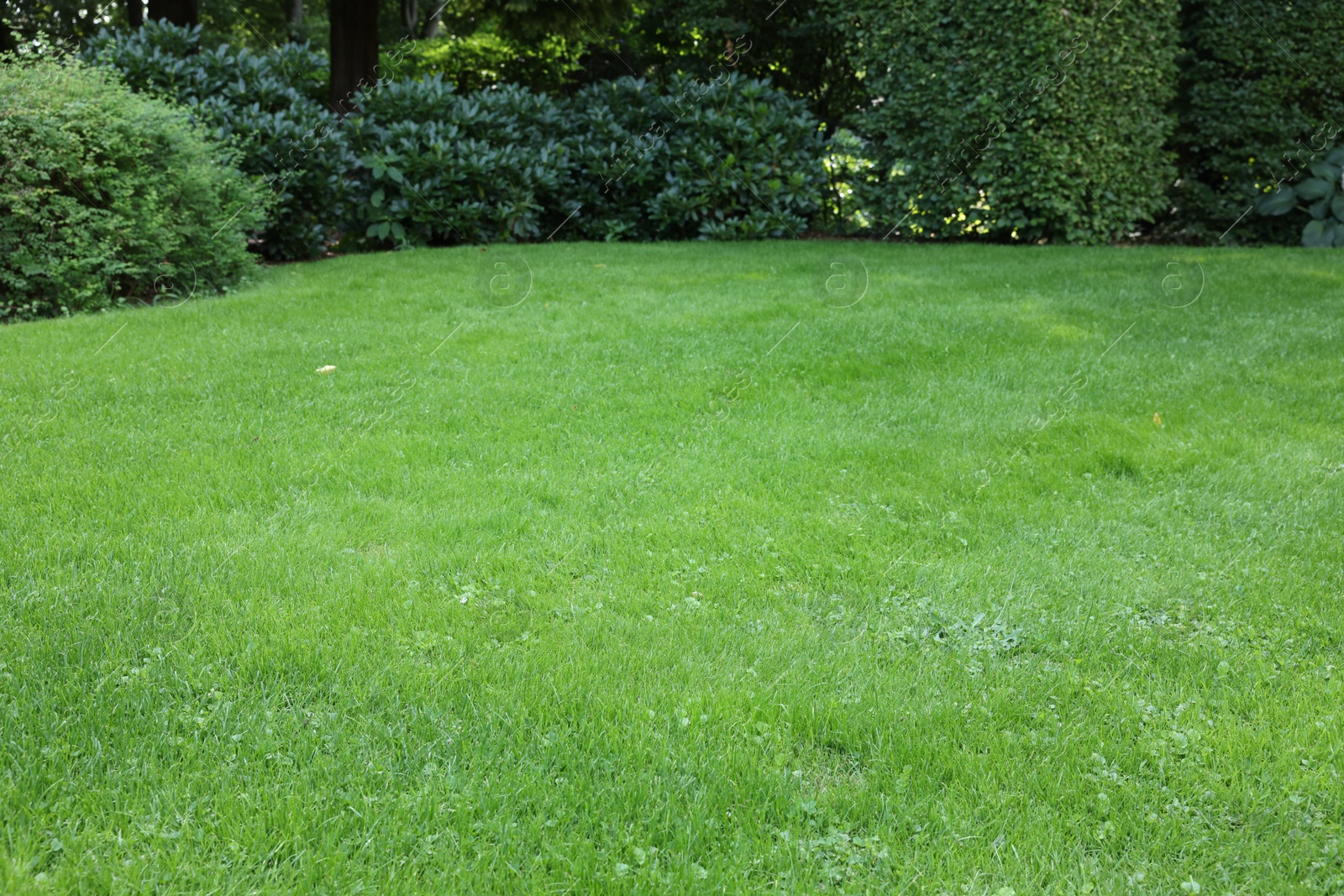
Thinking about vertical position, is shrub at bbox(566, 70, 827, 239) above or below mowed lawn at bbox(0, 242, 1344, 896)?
above

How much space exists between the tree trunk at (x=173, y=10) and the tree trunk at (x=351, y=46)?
8.58 feet

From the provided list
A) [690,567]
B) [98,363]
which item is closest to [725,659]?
[690,567]

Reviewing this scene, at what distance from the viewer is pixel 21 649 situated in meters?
2.79

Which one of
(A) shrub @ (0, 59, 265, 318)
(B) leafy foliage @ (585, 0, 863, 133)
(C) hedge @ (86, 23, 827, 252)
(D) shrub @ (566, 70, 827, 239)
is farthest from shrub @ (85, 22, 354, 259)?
(B) leafy foliage @ (585, 0, 863, 133)

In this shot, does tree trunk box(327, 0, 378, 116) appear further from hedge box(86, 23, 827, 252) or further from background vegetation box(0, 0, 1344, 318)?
hedge box(86, 23, 827, 252)

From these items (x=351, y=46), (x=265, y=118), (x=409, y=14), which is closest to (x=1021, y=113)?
(x=265, y=118)

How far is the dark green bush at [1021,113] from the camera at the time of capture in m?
10.4

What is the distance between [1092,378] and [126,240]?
7.44 meters

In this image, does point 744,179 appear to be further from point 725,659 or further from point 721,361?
point 725,659

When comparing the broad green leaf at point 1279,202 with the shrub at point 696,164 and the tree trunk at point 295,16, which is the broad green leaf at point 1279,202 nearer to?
the shrub at point 696,164

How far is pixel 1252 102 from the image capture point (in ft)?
38.0

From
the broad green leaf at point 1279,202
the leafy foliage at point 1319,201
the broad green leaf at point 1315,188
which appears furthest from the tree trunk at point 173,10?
the broad green leaf at point 1315,188

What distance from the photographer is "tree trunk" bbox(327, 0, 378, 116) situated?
12.8 meters

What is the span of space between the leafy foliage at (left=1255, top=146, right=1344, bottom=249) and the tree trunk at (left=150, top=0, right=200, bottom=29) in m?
15.2
